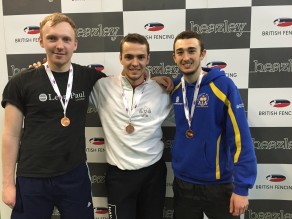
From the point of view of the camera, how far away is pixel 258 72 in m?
2.13

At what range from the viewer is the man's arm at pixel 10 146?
161 cm

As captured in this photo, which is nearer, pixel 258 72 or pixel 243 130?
pixel 243 130

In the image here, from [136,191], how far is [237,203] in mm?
652

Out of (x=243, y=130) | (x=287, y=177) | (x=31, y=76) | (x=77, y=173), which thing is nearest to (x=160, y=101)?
(x=243, y=130)

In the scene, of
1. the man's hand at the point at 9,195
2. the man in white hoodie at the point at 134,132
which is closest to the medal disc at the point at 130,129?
the man in white hoodie at the point at 134,132

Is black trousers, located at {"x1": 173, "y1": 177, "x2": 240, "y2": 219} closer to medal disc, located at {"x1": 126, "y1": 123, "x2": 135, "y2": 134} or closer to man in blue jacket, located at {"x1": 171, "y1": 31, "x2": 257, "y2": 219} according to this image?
man in blue jacket, located at {"x1": 171, "y1": 31, "x2": 257, "y2": 219}

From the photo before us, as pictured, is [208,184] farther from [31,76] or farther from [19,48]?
[19,48]

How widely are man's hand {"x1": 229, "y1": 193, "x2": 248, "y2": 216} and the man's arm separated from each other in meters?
1.32

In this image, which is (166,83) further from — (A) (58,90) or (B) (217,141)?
(A) (58,90)

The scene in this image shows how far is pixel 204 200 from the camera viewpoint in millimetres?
1718

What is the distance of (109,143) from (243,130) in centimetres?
89

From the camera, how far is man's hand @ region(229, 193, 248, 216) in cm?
161

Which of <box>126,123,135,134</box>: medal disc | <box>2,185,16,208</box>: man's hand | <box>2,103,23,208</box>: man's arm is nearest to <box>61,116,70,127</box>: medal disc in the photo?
<box>2,103,23,208</box>: man's arm

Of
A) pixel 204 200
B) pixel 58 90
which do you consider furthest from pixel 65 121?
pixel 204 200
